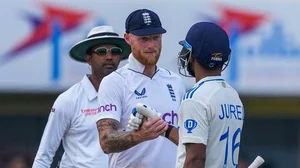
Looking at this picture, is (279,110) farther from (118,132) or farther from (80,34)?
(118,132)

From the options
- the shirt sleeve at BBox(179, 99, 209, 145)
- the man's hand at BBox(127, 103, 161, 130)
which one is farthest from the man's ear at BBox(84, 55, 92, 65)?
the shirt sleeve at BBox(179, 99, 209, 145)

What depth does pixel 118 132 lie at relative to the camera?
7203mm

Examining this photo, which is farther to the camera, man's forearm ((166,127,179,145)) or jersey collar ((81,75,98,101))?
jersey collar ((81,75,98,101))

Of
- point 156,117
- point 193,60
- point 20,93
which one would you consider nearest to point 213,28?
point 193,60

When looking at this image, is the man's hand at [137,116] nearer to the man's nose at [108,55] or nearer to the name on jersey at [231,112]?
the name on jersey at [231,112]

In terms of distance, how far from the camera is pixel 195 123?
6.27m

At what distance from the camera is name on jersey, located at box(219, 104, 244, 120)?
6.35 m

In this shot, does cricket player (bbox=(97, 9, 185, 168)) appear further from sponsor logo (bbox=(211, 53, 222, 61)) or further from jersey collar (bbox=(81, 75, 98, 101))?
jersey collar (bbox=(81, 75, 98, 101))

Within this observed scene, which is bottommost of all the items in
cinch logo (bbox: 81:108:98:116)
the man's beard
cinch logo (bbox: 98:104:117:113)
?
cinch logo (bbox: 98:104:117:113)

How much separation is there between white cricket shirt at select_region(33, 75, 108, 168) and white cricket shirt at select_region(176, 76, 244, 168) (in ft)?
7.61

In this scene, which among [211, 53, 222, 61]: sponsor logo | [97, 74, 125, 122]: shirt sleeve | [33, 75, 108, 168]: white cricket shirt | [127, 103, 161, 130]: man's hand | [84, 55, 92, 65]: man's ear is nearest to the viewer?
[211, 53, 222, 61]: sponsor logo

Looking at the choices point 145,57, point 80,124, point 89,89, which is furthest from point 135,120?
point 89,89

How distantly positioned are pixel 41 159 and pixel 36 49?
457 centimetres

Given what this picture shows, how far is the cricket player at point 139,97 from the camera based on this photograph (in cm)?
740
